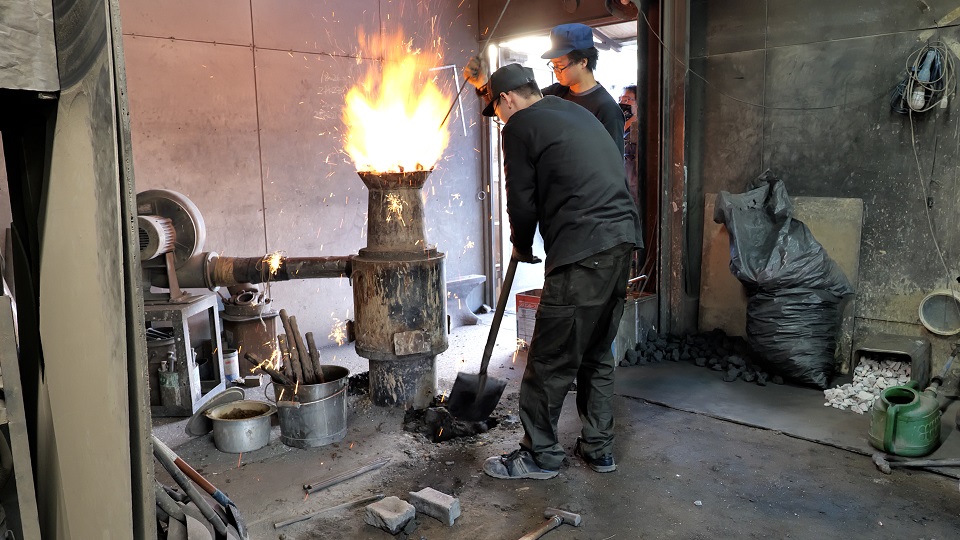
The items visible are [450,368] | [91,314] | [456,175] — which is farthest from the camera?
[456,175]

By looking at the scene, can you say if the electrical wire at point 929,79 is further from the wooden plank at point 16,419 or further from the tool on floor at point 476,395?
the wooden plank at point 16,419

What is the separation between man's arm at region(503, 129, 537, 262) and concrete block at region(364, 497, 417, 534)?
56.7 inches

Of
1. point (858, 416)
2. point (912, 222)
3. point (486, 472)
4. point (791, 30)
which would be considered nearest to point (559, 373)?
point (486, 472)

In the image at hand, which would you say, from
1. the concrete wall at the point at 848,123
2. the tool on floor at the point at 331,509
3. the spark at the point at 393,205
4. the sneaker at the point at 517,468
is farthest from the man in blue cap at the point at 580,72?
the tool on floor at the point at 331,509

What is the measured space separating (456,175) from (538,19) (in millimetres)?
1721

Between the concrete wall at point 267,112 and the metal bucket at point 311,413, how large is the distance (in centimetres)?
206

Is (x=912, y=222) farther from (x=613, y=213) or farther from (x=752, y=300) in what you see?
(x=613, y=213)

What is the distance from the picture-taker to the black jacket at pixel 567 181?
10.5 feet

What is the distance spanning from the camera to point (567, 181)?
323cm

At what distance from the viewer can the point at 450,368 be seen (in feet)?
17.9

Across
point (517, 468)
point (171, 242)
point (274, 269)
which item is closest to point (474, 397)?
point (517, 468)

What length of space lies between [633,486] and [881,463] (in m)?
1.30

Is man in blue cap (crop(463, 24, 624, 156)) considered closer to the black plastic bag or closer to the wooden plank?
the black plastic bag

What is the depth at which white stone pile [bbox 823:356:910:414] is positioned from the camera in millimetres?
4312
